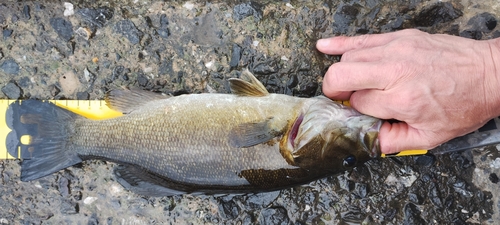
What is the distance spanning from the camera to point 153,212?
3.28 metres

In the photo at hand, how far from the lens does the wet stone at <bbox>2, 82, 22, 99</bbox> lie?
3.16 meters

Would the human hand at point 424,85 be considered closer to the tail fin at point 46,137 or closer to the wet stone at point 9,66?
the tail fin at point 46,137

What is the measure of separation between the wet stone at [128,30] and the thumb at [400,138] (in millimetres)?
2098

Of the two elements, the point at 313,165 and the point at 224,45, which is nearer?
the point at 313,165

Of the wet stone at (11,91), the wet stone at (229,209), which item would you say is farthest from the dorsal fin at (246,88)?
the wet stone at (11,91)

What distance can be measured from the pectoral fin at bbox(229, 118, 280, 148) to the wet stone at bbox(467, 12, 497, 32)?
2022mm

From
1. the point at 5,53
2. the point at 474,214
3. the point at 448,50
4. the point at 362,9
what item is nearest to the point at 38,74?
the point at 5,53

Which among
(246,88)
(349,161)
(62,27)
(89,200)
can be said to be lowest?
(89,200)

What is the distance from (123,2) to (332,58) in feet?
6.06

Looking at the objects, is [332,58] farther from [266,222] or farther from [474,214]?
[474,214]

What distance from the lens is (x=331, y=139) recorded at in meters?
2.63

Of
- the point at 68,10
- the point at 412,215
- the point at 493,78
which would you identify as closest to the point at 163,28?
the point at 68,10

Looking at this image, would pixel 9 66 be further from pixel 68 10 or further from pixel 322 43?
pixel 322 43

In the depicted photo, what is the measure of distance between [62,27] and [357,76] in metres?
2.44
